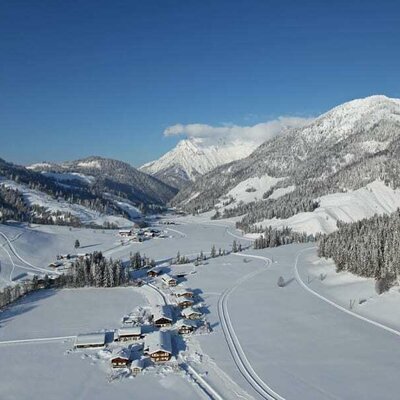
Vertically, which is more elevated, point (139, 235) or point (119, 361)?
→ point (139, 235)

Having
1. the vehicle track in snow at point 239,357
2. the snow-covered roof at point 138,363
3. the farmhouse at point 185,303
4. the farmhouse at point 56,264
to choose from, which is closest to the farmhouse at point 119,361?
the snow-covered roof at point 138,363

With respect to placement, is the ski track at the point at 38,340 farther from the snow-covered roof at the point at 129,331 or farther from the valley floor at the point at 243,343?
the snow-covered roof at the point at 129,331

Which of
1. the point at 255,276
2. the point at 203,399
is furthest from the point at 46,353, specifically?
the point at 255,276

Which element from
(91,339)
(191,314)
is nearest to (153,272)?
(191,314)

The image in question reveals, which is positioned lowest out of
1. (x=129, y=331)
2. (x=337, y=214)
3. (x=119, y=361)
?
(x=119, y=361)

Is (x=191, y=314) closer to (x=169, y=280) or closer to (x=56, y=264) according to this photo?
(x=169, y=280)

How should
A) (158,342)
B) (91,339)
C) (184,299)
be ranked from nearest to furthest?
A: (158,342) → (91,339) → (184,299)

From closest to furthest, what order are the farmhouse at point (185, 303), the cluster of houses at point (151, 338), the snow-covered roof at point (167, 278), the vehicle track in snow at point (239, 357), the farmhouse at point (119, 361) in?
the vehicle track in snow at point (239, 357) < the farmhouse at point (119, 361) < the cluster of houses at point (151, 338) < the farmhouse at point (185, 303) < the snow-covered roof at point (167, 278)

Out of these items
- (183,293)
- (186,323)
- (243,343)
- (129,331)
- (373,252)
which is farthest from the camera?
(373,252)
